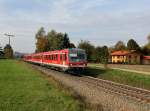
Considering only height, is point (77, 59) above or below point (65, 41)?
below

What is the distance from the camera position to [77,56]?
119ft

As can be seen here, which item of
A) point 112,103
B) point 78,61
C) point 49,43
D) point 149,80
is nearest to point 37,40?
point 49,43

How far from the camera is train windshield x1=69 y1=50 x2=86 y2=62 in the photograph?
36.0 m

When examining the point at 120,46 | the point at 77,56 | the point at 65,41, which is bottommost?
the point at 77,56

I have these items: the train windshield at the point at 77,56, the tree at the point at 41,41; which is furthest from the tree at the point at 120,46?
the train windshield at the point at 77,56

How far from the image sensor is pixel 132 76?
29.2 metres

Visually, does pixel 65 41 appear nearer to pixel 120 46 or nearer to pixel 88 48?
pixel 88 48

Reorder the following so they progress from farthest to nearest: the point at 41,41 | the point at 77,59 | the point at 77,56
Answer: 1. the point at 41,41
2. the point at 77,56
3. the point at 77,59

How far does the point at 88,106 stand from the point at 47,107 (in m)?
1.87

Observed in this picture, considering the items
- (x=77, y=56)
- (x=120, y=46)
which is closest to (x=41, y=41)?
(x=120, y=46)

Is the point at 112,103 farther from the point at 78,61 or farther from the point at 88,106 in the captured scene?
the point at 78,61

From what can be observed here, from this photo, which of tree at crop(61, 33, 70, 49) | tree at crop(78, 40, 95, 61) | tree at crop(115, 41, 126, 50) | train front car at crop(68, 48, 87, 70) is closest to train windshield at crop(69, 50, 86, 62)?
train front car at crop(68, 48, 87, 70)

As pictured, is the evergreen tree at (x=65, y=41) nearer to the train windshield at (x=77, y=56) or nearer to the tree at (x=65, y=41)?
the tree at (x=65, y=41)

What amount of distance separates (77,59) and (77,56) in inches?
14.5
